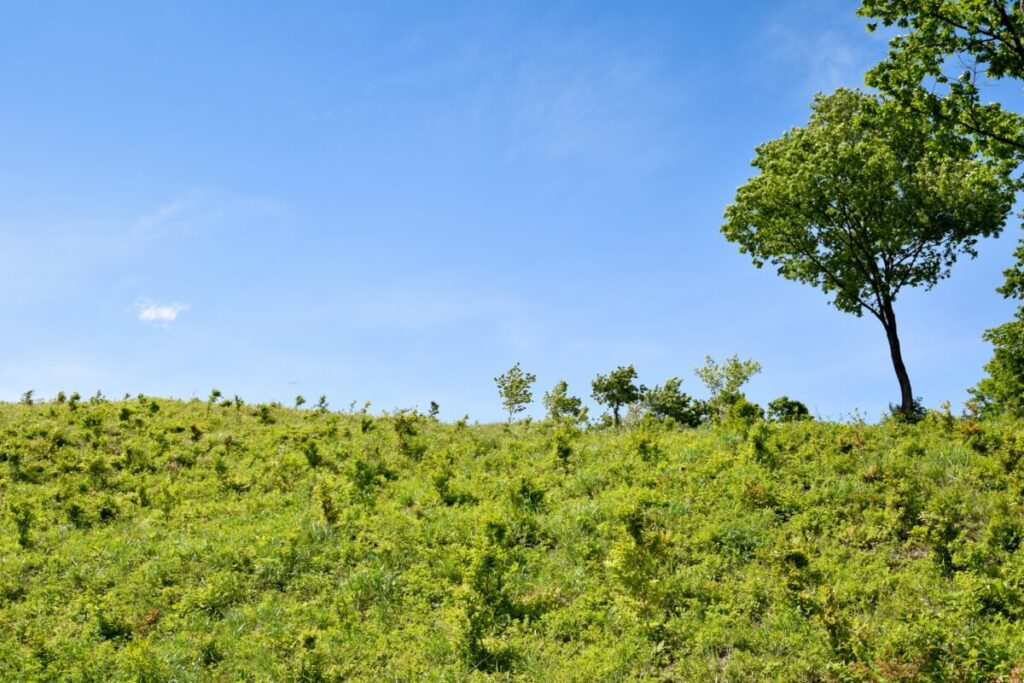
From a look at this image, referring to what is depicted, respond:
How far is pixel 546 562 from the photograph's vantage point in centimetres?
1278

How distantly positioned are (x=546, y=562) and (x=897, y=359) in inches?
922

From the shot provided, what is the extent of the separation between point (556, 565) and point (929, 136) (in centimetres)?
1900

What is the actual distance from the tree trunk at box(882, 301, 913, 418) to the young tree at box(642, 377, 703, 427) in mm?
40004

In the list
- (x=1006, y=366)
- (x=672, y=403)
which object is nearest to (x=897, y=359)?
(x=1006, y=366)

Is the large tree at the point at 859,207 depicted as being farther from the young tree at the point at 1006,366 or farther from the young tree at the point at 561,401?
the young tree at the point at 561,401

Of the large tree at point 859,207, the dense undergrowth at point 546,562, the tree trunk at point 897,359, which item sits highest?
the large tree at point 859,207

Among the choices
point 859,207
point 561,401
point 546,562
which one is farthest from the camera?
point 561,401

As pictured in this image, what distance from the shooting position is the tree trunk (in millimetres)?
29047

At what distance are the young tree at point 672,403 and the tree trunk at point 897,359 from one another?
40.0 meters

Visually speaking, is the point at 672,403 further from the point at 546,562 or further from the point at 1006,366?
the point at 546,562

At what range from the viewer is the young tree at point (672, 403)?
232ft

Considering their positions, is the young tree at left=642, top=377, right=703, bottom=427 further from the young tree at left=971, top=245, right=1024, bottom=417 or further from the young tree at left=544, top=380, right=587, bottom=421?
the young tree at left=971, top=245, right=1024, bottom=417

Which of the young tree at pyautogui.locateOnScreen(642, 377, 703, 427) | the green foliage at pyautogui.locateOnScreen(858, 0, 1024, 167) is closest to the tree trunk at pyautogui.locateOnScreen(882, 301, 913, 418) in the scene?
the green foliage at pyautogui.locateOnScreen(858, 0, 1024, 167)

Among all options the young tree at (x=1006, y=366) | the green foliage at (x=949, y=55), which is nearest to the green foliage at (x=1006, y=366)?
the young tree at (x=1006, y=366)
